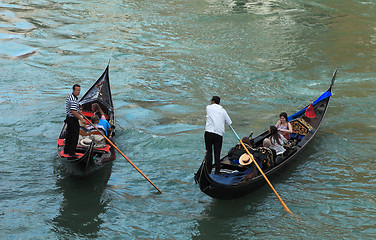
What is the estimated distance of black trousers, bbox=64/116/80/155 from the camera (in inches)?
188

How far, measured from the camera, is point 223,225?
436 centimetres

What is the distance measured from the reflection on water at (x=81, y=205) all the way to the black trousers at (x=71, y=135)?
37cm

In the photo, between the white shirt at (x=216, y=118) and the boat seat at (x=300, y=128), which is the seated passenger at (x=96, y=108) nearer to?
the white shirt at (x=216, y=118)

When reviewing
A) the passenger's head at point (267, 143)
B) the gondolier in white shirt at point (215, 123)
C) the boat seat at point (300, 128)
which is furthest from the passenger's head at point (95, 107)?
the boat seat at point (300, 128)

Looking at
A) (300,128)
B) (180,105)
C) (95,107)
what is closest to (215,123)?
(300,128)

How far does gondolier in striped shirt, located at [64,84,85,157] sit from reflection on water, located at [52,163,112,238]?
1.25 ft

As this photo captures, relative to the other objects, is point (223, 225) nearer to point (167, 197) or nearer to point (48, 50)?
point (167, 197)

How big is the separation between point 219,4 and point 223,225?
12.8 m

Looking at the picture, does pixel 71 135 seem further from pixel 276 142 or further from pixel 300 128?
pixel 300 128

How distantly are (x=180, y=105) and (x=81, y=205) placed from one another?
11.4 feet

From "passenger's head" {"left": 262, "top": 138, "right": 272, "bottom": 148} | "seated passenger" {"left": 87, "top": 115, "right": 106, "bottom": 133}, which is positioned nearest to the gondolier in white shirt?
"passenger's head" {"left": 262, "top": 138, "right": 272, "bottom": 148}

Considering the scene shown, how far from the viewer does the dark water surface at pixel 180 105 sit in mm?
4449

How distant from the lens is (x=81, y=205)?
15.3 ft

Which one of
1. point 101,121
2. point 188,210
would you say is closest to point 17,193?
point 101,121
